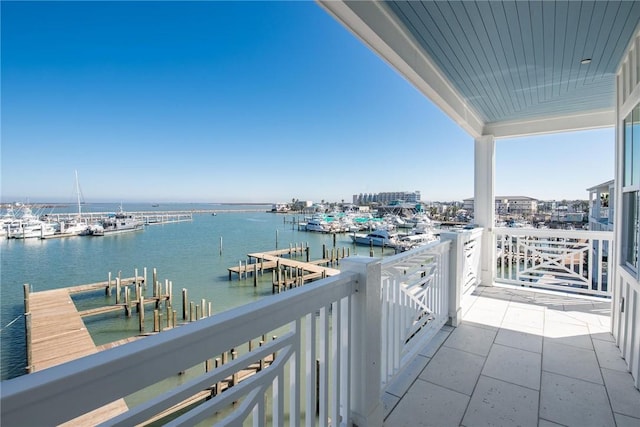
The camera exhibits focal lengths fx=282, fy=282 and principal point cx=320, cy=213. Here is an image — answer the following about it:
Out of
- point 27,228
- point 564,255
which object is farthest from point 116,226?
point 564,255

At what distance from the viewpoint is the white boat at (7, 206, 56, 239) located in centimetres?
2284

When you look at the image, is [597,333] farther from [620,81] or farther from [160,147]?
[160,147]

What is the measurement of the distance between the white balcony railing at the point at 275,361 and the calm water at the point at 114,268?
9.91m

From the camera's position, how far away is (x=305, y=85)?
47.2 feet

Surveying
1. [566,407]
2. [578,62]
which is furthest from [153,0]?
[566,407]

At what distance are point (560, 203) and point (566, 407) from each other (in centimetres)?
411

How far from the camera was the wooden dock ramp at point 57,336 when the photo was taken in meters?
6.29

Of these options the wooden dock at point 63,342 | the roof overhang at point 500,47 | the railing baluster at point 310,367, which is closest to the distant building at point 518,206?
the roof overhang at point 500,47

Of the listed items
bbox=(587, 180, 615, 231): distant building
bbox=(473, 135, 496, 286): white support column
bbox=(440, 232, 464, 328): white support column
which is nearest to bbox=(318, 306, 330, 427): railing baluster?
bbox=(440, 232, 464, 328): white support column

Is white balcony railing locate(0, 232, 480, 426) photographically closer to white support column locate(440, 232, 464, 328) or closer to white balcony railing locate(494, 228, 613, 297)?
white support column locate(440, 232, 464, 328)

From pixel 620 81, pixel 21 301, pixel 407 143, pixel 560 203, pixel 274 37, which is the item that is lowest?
pixel 21 301

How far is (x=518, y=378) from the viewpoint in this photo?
2.16 meters

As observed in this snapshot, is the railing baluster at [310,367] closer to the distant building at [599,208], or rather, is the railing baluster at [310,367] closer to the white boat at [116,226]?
the distant building at [599,208]

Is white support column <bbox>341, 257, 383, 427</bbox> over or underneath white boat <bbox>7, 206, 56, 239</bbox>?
over
